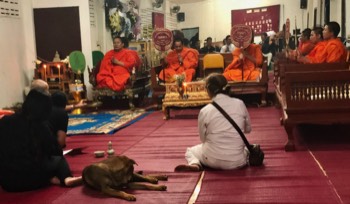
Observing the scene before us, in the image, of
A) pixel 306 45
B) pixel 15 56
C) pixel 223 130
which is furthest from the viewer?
pixel 306 45

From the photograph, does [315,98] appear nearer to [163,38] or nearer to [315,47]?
[315,47]

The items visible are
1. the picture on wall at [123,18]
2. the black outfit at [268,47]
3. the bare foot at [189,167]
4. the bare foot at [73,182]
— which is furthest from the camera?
the black outfit at [268,47]

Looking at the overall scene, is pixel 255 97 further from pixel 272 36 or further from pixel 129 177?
pixel 272 36

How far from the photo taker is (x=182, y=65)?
794 cm

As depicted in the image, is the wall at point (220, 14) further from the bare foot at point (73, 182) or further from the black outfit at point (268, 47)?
the bare foot at point (73, 182)

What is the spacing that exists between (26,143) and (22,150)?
0.06 m

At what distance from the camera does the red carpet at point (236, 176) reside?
3.06m

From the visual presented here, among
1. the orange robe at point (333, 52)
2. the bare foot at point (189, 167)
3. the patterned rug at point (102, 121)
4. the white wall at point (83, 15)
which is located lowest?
the patterned rug at point (102, 121)

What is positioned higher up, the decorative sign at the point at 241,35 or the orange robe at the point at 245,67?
the decorative sign at the point at 241,35

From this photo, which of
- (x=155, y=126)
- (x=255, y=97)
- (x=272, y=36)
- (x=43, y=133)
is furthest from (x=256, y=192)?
(x=272, y=36)

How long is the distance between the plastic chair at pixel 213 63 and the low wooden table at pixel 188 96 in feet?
5.20

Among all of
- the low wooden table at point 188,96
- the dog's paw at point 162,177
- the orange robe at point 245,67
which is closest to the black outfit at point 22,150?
the dog's paw at point 162,177

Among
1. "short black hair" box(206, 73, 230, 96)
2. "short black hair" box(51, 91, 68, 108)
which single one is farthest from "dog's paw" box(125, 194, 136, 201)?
"short black hair" box(51, 91, 68, 108)

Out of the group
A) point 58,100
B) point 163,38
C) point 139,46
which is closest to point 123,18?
point 139,46
